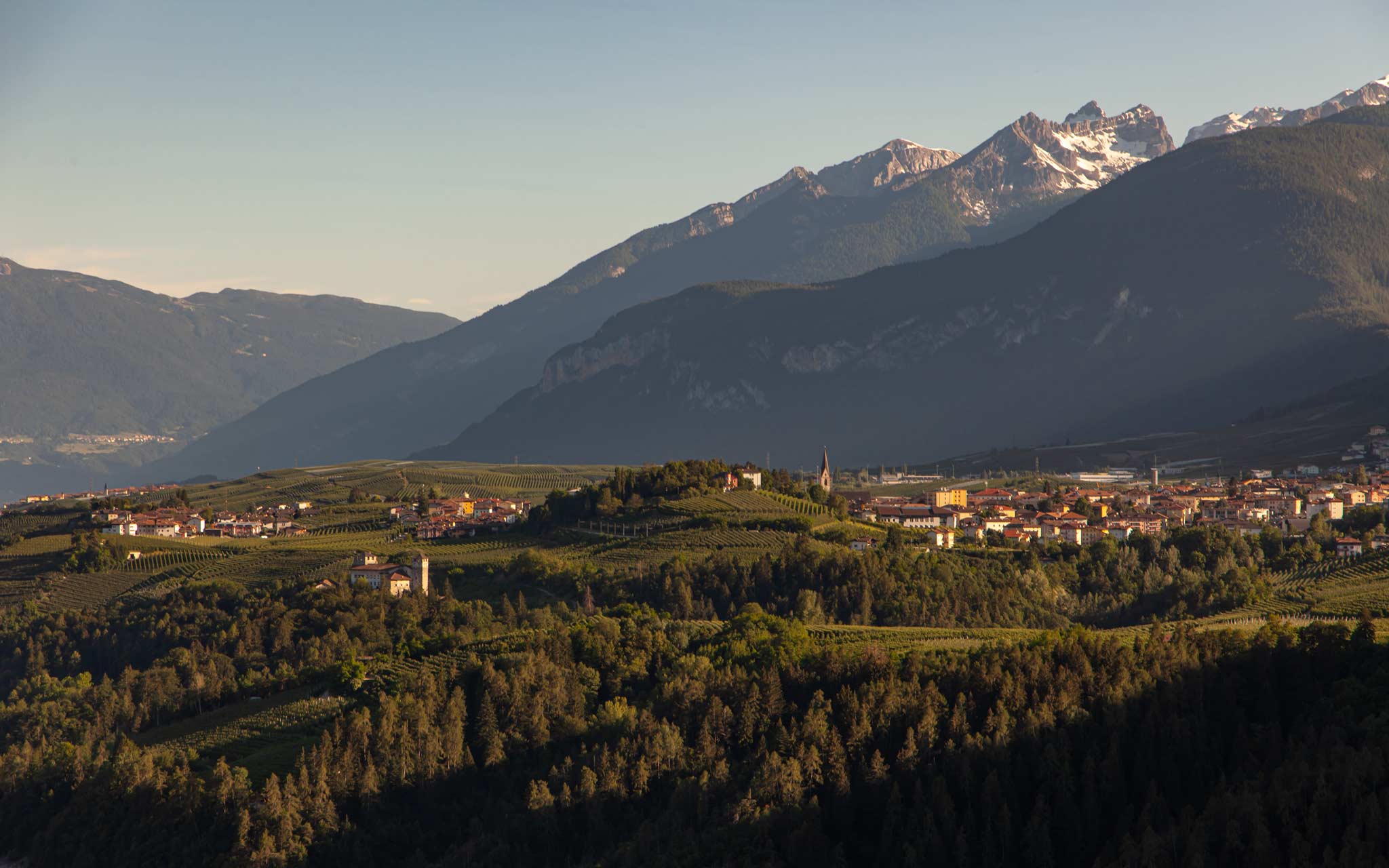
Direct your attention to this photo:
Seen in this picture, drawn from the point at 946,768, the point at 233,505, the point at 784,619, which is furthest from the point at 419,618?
the point at 233,505

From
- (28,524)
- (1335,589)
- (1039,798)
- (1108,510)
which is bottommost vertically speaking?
(1039,798)

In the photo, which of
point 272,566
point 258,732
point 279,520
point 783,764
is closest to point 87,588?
point 272,566

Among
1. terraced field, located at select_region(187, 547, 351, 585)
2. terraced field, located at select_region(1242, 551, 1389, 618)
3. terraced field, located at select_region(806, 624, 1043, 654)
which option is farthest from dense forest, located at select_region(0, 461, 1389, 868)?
terraced field, located at select_region(187, 547, 351, 585)

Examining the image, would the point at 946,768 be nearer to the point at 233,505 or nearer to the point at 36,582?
the point at 36,582

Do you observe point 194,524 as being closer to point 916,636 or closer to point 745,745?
point 916,636

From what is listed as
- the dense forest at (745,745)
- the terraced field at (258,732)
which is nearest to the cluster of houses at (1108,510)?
the dense forest at (745,745)

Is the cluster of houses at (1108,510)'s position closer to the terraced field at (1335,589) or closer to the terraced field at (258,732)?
the terraced field at (1335,589)

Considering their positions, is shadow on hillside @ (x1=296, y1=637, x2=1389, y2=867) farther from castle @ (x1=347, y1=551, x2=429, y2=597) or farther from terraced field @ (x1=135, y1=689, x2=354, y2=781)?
castle @ (x1=347, y1=551, x2=429, y2=597)
